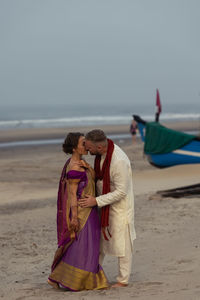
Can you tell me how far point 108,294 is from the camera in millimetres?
5410

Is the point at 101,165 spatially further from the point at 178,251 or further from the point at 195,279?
the point at 178,251

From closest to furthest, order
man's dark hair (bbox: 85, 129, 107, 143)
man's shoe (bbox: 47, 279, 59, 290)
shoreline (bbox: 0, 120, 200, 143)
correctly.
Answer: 1. man's dark hair (bbox: 85, 129, 107, 143)
2. man's shoe (bbox: 47, 279, 59, 290)
3. shoreline (bbox: 0, 120, 200, 143)

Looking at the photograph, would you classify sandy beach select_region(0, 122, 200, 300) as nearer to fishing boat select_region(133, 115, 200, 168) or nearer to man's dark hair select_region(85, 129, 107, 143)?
fishing boat select_region(133, 115, 200, 168)

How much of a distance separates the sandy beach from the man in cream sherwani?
0.37 meters

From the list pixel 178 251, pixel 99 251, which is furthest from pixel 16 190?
pixel 99 251

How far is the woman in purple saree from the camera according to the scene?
5422mm

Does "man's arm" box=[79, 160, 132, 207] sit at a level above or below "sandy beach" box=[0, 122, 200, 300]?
above

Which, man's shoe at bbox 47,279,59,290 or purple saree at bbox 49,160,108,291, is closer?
purple saree at bbox 49,160,108,291

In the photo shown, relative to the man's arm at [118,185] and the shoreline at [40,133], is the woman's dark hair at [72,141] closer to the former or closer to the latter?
the man's arm at [118,185]

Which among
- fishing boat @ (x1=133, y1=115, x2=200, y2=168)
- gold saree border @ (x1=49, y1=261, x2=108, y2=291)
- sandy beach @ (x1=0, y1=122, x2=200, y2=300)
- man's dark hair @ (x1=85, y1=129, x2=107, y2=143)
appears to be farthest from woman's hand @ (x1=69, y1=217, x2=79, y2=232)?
fishing boat @ (x1=133, y1=115, x2=200, y2=168)

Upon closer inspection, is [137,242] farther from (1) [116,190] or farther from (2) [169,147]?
(2) [169,147]

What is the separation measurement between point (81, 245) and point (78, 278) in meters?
0.33

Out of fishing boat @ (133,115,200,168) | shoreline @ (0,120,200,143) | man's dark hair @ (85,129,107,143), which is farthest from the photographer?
shoreline @ (0,120,200,143)

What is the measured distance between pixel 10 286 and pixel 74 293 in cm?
93
